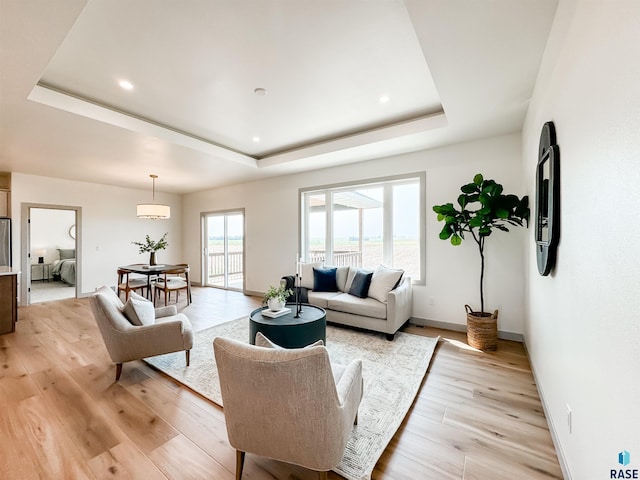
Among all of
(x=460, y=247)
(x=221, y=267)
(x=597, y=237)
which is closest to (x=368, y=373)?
(x=597, y=237)

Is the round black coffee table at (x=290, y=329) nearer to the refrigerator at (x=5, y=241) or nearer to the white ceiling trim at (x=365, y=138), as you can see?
the white ceiling trim at (x=365, y=138)

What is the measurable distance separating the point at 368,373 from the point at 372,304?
1.08 meters

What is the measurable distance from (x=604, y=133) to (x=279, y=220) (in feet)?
17.1

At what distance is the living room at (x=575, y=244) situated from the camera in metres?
0.92

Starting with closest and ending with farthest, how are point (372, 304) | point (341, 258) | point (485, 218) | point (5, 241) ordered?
point (485, 218)
point (372, 304)
point (5, 241)
point (341, 258)

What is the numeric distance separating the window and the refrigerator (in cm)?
550

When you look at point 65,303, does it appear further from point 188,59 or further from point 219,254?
point 188,59

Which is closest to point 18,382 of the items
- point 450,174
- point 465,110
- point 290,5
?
point 290,5

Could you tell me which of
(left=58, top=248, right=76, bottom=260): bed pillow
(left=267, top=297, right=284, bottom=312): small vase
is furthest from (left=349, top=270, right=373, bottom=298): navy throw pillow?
(left=58, top=248, right=76, bottom=260): bed pillow

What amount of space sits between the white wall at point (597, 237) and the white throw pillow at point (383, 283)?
198 centimetres

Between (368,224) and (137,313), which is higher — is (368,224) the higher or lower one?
the higher one

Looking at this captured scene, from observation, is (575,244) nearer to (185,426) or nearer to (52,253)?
(185,426)

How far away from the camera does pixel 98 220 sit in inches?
253

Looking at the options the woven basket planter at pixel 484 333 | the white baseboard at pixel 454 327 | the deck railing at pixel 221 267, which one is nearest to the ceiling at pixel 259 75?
the woven basket planter at pixel 484 333
